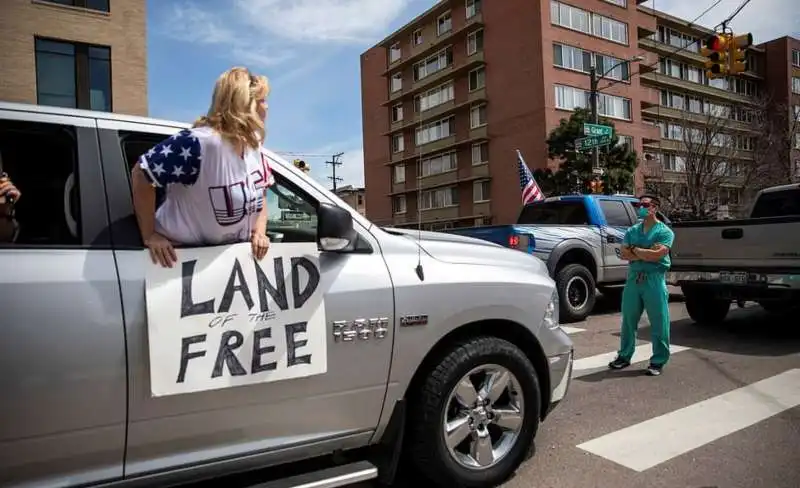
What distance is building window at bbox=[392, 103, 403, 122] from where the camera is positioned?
53.4m

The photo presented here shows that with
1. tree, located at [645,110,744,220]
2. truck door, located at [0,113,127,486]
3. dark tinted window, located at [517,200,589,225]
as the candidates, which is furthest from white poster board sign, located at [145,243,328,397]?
tree, located at [645,110,744,220]

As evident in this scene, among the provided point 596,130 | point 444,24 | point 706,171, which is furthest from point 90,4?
point 444,24

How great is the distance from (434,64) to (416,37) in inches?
141

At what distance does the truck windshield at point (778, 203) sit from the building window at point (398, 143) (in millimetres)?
44212

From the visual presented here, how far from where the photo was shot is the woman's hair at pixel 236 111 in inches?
99.2

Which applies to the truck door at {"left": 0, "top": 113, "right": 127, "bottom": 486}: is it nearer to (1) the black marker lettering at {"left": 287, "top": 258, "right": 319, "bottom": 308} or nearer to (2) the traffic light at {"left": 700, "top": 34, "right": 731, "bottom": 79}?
(1) the black marker lettering at {"left": 287, "top": 258, "right": 319, "bottom": 308}

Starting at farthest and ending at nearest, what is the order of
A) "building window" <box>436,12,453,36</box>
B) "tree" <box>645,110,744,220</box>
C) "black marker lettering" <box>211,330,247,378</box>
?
"building window" <box>436,12,453,36</box>
"tree" <box>645,110,744,220</box>
"black marker lettering" <box>211,330,247,378</box>

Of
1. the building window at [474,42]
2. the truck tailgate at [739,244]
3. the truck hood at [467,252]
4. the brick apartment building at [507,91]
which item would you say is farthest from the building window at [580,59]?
the truck hood at [467,252]

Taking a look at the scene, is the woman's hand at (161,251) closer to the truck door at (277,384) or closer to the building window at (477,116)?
the truck door at (277,384)

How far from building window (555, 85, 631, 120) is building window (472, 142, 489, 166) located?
6770mm

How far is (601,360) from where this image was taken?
646 centimetres

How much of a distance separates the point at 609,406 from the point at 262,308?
11.0 feet

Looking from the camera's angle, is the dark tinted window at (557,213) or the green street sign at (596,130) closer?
the dark tinted window at (557,213)

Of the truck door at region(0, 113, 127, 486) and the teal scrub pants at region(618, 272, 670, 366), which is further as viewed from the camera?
the teal scrub pants at region(618, 272, 670, 366)
